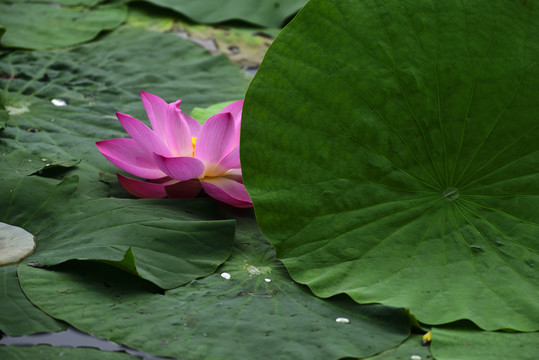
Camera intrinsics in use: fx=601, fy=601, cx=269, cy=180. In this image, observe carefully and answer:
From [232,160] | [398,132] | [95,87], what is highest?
[398,132]

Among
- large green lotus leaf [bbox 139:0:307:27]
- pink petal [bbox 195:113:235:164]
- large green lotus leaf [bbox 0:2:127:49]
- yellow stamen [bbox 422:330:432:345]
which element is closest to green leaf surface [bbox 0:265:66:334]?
pink petal [bbox 195:113:235:164]

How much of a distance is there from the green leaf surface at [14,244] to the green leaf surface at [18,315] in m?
0.05

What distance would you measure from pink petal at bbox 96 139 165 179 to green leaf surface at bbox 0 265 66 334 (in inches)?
13.0

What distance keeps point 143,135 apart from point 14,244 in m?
0.31

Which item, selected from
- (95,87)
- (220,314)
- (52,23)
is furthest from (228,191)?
(52,23)

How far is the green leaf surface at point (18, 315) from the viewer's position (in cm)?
88

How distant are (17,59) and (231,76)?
0.66 meters

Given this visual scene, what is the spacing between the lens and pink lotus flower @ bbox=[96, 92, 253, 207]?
117 cm

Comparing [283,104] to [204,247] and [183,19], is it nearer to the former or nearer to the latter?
[204,247]

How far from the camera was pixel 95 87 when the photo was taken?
1733mm

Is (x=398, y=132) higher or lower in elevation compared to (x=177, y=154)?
higher

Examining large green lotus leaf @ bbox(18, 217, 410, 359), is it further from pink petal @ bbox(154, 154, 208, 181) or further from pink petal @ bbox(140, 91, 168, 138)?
pink petal @ bbox(140, 91, 168, 138)

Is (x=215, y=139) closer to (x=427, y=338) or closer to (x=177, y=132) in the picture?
(x=177, y=132)

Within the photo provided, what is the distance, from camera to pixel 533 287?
1001 millimetres
